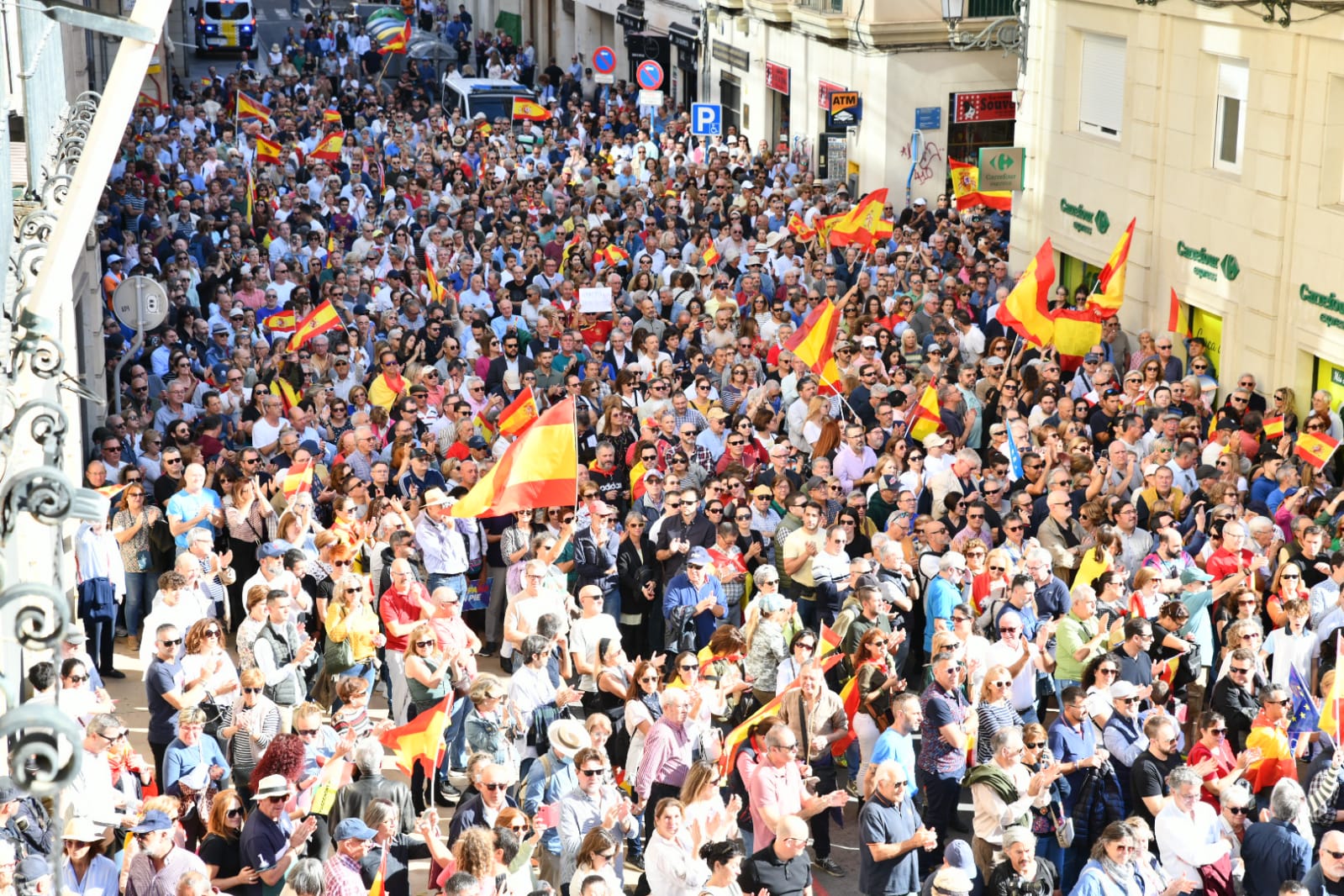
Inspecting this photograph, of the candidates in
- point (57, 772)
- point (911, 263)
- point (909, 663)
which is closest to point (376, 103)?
point (911, 263)

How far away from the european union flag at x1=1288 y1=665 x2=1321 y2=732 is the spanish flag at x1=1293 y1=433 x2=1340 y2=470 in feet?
11.7

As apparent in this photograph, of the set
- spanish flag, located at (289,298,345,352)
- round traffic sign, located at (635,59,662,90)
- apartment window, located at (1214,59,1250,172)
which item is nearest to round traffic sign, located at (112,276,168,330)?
spanish flag, located at (289,298,345,352)

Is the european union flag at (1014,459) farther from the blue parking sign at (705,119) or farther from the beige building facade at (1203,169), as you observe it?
the blue parking sign at (705,119)

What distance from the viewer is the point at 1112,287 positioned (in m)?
18.9

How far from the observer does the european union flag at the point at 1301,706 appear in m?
10.8

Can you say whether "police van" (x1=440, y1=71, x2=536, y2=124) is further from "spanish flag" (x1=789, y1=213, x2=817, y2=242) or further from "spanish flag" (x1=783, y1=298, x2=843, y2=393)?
"spanish flag" (x1=783, y1=298, x2=843, y2=393)

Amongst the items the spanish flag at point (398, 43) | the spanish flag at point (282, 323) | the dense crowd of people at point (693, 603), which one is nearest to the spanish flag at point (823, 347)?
the dense crowd of people at point (693, 603)

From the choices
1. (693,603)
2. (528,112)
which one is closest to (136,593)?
(693,603)

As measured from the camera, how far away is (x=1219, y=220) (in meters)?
19.5

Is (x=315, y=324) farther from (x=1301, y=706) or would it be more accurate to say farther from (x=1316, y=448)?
(x=1301, y=706)

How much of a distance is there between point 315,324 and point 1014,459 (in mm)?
7191

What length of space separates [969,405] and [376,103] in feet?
93.1

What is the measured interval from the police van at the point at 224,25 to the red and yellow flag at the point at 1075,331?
50.0 meters

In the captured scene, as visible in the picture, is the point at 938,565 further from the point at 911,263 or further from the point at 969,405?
the point at 911,263
